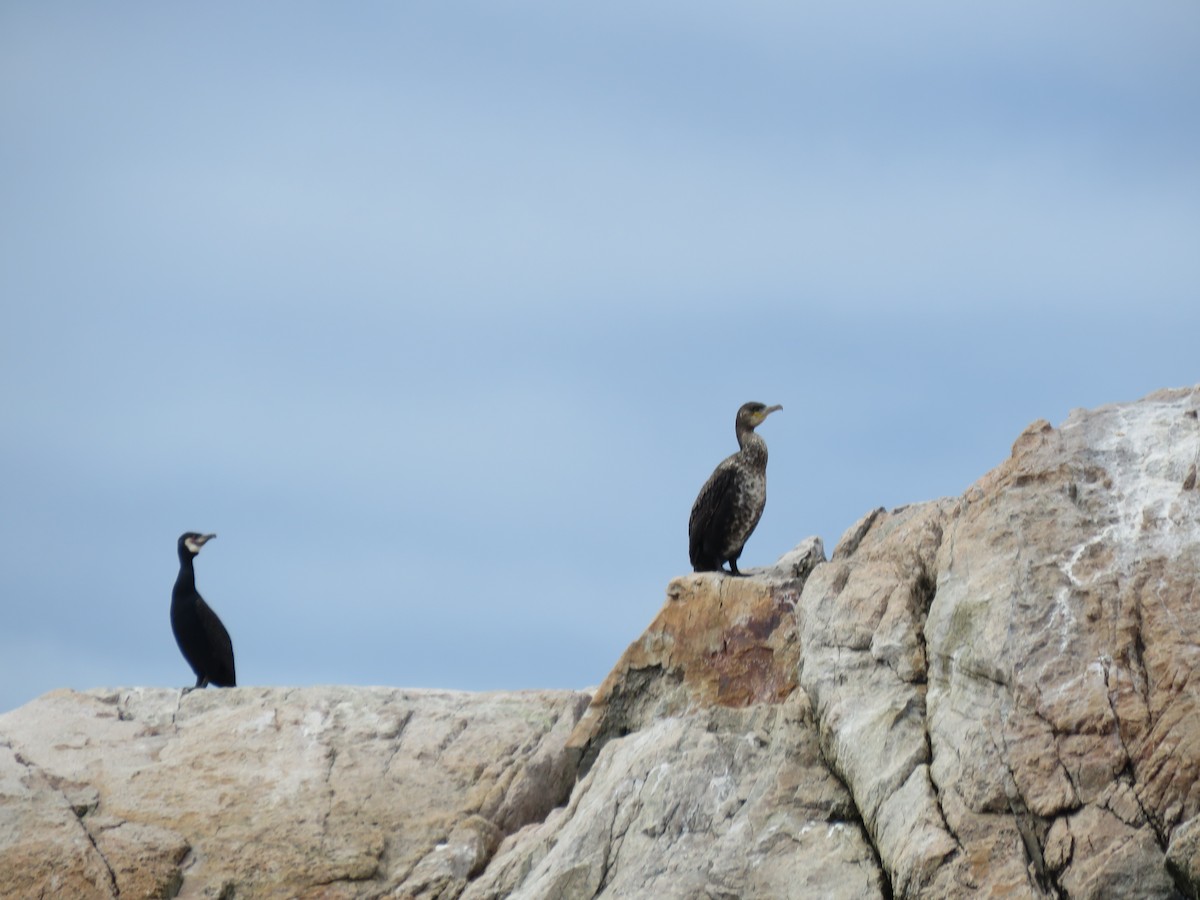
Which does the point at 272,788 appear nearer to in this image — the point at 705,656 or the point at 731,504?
the point at 705,656

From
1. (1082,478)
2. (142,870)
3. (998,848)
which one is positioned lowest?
(998,848)

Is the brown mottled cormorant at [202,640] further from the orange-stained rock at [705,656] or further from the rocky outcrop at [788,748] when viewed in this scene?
the orange-stained rock at [705,656]

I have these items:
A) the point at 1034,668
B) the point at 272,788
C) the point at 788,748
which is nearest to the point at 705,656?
the point at 788,748

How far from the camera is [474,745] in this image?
47.9 feet

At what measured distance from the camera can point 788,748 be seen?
11.8 m

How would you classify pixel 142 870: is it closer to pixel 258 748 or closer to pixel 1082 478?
pixel 258 748

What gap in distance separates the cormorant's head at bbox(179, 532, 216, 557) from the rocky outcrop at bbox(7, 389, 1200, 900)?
156 inches

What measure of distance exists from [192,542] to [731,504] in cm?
742

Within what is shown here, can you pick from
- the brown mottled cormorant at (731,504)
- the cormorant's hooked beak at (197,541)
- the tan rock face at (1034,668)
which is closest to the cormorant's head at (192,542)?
the cormorant's hooked beak at (197,541)

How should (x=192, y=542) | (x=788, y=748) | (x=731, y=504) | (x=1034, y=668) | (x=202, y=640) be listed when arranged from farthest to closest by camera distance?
1. (x=192, y=542)
2. (x=202, y=640)
3. (x=731, y=504)
4. (x=788, y=748)
5. (x=1034, y=668)

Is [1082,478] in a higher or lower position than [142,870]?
higher

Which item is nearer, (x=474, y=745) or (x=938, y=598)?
(x=938, y=598)

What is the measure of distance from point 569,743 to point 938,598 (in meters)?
3.79

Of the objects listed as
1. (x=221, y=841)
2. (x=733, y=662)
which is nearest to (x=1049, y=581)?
(x=733, y=662)
